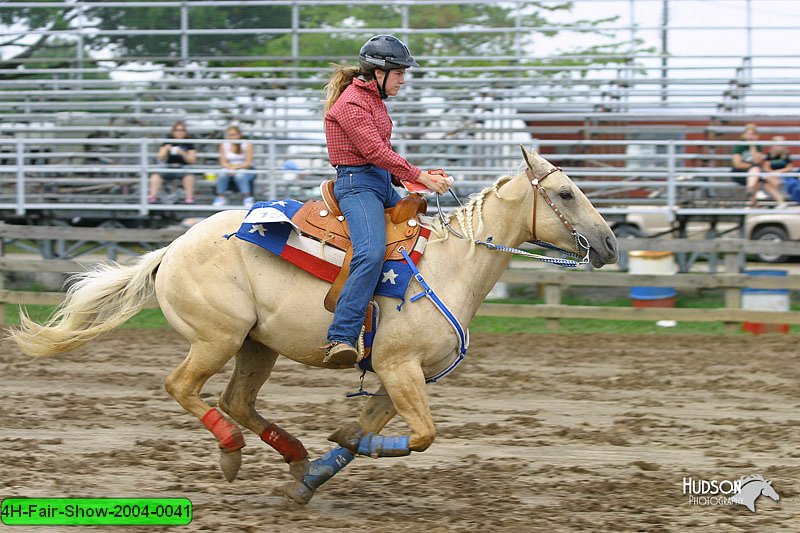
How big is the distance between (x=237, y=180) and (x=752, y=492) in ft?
36.8

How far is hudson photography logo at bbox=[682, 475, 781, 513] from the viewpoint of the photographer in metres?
6.04

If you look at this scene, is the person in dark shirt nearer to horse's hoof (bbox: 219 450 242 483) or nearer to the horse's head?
horse's hoof (bbox: 219 450 242 483)

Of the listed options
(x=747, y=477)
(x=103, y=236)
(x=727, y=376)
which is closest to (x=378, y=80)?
(x=747, y=477)

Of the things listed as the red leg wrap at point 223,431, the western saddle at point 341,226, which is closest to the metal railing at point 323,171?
the western saddle at point 341,226

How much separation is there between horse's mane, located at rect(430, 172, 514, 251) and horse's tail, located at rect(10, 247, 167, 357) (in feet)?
5.79

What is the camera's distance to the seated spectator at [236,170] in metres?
15.8

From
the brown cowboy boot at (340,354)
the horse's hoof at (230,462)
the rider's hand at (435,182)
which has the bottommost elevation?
the horse's hoof at (230,462)

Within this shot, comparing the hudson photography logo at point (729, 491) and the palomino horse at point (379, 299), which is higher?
the palomino horse at point (379, 299)

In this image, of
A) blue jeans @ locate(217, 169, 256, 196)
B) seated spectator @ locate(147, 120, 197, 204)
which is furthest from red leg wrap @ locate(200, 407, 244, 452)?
seated spectator @ locate(147, 120, 197, 204)

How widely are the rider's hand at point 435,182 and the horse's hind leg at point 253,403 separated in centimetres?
156

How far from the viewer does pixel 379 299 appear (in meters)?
5.99

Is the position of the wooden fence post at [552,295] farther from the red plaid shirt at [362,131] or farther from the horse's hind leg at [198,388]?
the horse's hind leg at [198,388]

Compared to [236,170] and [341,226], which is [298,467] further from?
[236,170]

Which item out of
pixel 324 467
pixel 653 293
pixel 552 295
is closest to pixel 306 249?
pixel 324 467
